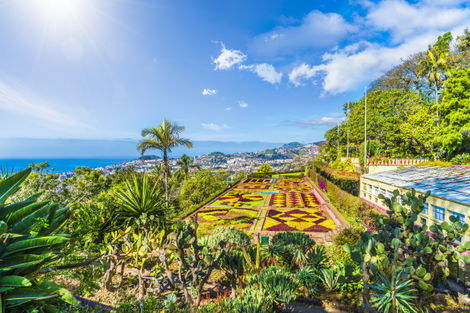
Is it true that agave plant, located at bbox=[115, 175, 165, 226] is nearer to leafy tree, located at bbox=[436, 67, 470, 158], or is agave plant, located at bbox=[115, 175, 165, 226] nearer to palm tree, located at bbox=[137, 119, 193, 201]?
palm tree, located at bbox=[137, 119, 193, 201]

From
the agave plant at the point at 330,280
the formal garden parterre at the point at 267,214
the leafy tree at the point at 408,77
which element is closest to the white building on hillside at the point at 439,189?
the agave plant at the point at 330,280

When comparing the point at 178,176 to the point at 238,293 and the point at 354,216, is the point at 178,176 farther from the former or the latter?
the point at 238,293

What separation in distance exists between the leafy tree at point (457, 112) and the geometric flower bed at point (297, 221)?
550 inches

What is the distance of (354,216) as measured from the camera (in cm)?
1390

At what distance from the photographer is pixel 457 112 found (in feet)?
64.2

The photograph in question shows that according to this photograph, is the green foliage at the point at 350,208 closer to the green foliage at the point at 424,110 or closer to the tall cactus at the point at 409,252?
the tall cactus at the point at 409,252

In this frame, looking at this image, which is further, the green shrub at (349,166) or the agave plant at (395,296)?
the green shrub at (349,166)

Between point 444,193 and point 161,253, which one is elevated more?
point 444,193

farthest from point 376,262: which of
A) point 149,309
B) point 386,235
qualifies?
point 149,309

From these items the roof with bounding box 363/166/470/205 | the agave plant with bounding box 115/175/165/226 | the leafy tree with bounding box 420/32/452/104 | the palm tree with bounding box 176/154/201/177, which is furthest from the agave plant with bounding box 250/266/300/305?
the leafy tree with bounding box 420/32/452/104

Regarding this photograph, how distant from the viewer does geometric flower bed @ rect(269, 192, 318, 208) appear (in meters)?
20.6

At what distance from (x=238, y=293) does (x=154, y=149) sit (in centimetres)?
1144

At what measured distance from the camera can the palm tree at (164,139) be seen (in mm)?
14711

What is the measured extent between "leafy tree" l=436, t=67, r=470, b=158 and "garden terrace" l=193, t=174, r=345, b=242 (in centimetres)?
1252
